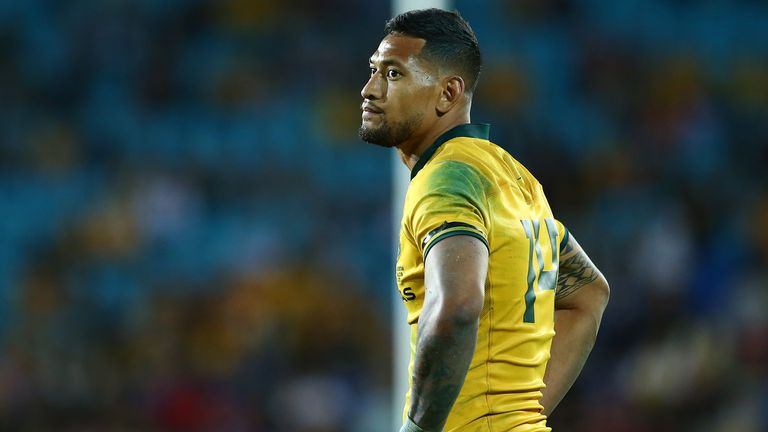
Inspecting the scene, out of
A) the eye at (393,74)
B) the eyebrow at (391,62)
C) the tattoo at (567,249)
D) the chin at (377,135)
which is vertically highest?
the eyebrow at (391,62)

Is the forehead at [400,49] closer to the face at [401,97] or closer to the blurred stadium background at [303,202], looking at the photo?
the face at [401,97]

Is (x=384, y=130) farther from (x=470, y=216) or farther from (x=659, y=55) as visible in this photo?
(x=659, y=55)

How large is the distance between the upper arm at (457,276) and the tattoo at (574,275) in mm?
626

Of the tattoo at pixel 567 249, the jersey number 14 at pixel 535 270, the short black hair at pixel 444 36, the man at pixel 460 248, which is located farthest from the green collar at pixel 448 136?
the tattoo at pixel 567 249

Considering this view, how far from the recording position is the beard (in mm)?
2650

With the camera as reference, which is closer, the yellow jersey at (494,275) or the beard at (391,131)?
the yellow jersey at (494,275)

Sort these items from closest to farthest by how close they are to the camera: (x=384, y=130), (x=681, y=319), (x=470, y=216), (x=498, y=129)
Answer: (x=470, y=216) → (x=384, y=130) → (x=681, y=319) → (x=498, y=129)

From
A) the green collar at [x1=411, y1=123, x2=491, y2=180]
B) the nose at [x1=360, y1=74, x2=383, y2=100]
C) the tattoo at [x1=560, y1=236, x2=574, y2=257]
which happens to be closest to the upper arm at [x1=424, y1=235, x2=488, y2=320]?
the green collar at [x1=411, y1=123, x2=491, y2=180]

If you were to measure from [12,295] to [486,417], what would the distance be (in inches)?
→ 222

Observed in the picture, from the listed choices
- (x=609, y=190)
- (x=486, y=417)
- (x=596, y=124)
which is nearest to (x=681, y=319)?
(x=609, y=190)

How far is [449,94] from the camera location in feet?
8.79

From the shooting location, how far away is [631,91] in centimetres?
802

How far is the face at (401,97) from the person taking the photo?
8.68 feet

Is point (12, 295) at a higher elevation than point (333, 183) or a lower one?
lower
